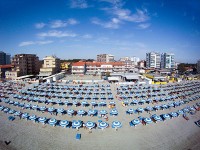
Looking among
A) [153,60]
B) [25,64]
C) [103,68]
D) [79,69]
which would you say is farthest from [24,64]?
[153,60]

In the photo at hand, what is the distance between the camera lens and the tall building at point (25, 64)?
64.6m

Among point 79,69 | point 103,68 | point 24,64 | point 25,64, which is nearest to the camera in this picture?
point 24,64

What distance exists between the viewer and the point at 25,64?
6831 cm

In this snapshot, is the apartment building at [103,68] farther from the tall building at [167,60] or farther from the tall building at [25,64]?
the tall building at [167,60]

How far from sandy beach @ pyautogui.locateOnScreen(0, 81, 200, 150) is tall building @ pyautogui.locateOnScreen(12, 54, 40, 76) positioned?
1996 inches

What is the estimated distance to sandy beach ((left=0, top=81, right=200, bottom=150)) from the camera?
14805 mm

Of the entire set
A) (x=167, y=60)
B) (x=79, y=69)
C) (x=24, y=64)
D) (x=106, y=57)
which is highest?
(x=106, y=57)

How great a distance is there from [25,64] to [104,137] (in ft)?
210

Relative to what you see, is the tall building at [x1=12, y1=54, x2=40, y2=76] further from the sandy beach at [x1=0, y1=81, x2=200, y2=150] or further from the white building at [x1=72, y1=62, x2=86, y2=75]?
the sandy beach at [x1=0, y1=81, x2=200, y2=150]

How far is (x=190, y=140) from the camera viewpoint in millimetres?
16375

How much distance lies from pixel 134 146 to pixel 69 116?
10769 millimetres

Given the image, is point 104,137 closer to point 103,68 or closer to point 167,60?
point 103,68

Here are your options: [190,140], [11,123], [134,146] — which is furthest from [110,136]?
[11,123]

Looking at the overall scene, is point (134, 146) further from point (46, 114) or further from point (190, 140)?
point (46, 114)
